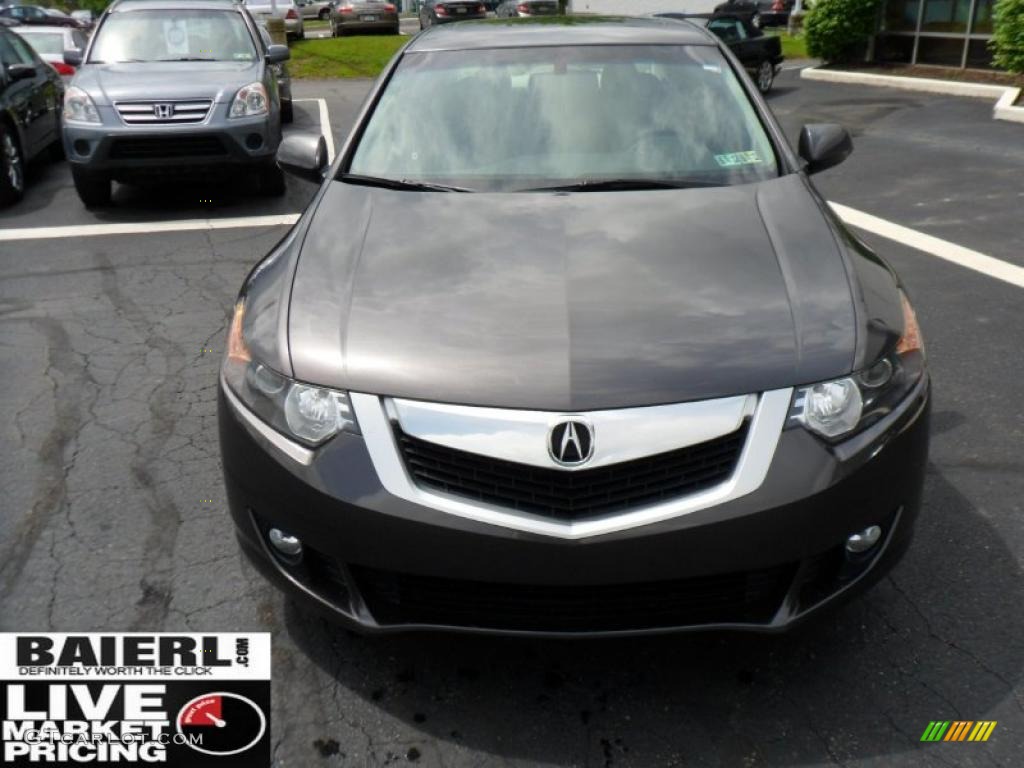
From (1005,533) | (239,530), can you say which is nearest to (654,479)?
(239,530)

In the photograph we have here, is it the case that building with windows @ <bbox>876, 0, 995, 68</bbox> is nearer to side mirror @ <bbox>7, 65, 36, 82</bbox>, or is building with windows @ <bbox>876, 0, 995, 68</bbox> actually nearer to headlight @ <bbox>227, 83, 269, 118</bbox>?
headlight @ <bbox>227, 83, 269, 118</bbox>

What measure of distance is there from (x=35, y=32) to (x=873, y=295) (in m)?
16.3

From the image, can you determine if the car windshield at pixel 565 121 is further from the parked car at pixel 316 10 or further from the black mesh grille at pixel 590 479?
the parked car at pixel 316 10

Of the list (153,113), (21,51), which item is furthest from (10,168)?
(21,51)

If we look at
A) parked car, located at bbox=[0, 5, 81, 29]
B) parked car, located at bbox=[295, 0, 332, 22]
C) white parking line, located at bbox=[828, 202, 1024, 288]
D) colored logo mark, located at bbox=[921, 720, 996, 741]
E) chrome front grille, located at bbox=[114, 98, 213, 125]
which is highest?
chrome front grille, located at bbox=[114, 98, 213, 125]

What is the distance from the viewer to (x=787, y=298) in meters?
2.81

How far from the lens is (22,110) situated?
9547 mm

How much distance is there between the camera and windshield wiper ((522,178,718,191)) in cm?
357

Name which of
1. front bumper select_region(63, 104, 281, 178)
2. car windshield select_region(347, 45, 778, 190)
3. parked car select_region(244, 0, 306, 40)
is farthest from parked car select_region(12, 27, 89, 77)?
car windshield select_region(347, 45, 778, 190)

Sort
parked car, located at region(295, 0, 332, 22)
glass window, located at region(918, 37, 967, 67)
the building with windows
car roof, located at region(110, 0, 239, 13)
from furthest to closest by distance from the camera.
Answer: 1. parked car, located at region(295, 0, 332, 22)
2. glass window, located at region(918, 37, 967, 67)
3. the building with windows
4. car roof, located at region(110, 0, 239, 13)

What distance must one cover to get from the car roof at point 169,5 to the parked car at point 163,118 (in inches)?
29.2

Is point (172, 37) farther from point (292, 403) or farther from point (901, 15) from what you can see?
point (901, 15)

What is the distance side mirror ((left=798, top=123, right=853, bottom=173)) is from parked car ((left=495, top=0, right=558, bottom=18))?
25.6 meters

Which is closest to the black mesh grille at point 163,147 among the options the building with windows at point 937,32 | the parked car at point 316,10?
the building with windows at point 937,32
